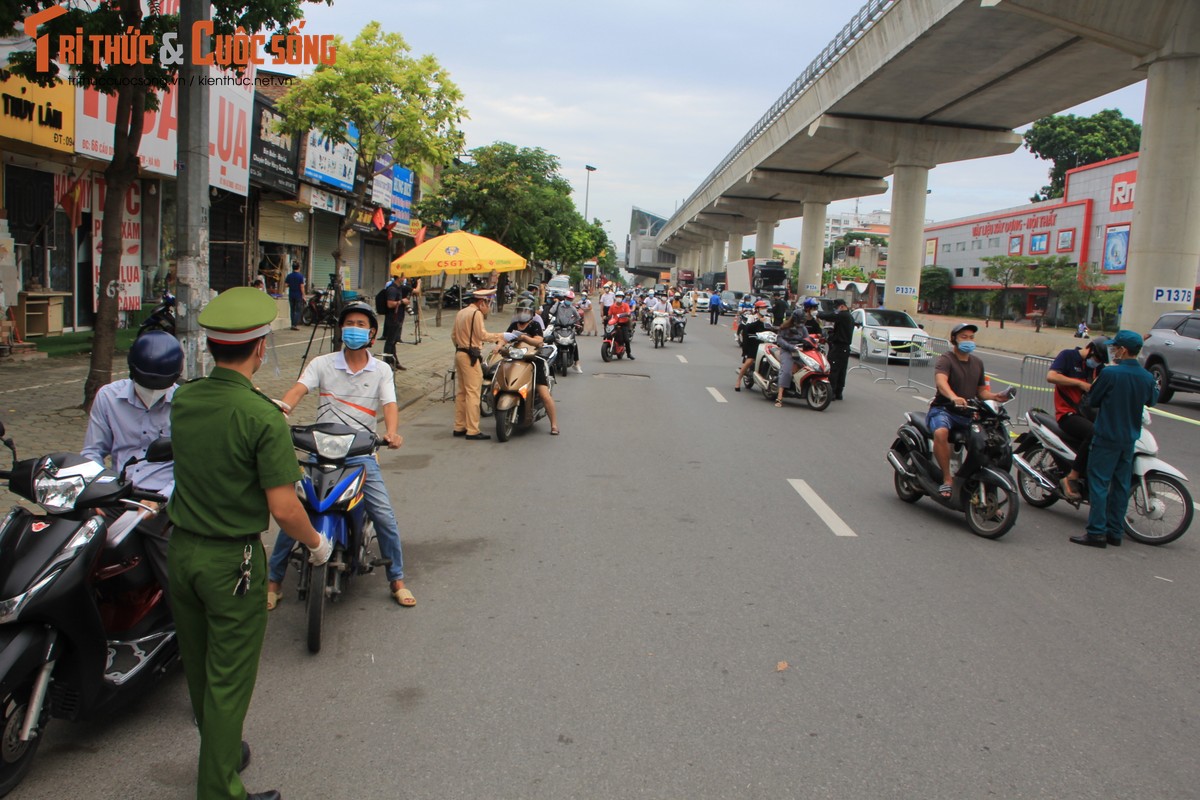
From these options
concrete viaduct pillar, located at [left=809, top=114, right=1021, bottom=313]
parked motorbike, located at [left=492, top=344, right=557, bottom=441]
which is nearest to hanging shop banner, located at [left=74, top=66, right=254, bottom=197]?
parked motorbike, located at [left=492, top=344, right=557, bottom=441]

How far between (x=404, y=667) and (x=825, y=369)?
36.4ft

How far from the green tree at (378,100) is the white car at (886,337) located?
40.5 feet

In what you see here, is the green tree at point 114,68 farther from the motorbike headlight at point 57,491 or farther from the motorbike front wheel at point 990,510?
the motorbike front wheel at point 990,510

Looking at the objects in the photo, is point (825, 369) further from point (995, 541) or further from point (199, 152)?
point (199, 152)

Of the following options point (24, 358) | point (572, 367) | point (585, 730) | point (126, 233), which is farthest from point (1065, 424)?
point (126, 233)

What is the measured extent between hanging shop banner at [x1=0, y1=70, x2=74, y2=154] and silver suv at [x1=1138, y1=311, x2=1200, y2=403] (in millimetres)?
18699

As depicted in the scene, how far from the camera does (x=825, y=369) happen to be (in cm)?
1434

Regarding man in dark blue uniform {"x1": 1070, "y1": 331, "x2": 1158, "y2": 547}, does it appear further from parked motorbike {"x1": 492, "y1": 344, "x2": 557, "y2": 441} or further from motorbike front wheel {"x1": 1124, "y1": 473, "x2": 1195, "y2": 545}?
parked motorbike {"x1": 492, "y1": 344, "x2": 557, "y2": 441}

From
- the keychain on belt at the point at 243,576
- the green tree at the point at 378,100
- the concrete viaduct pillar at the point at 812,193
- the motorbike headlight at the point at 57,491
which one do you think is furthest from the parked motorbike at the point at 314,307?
the concrete viaduct pillar at the point at 812,193

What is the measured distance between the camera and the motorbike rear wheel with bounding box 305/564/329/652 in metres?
4.45

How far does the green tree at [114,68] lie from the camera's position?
930cm

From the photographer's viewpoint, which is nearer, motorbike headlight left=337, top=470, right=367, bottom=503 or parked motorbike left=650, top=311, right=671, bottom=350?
motorbike headlight left=337, top=470, right=367, bottom=503

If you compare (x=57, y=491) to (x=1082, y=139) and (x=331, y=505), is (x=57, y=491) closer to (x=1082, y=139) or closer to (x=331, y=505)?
(x=331, y=505)

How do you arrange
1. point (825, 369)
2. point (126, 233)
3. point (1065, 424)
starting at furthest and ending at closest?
point (126, 233)
point (825, 369)
point (1065, 424)
